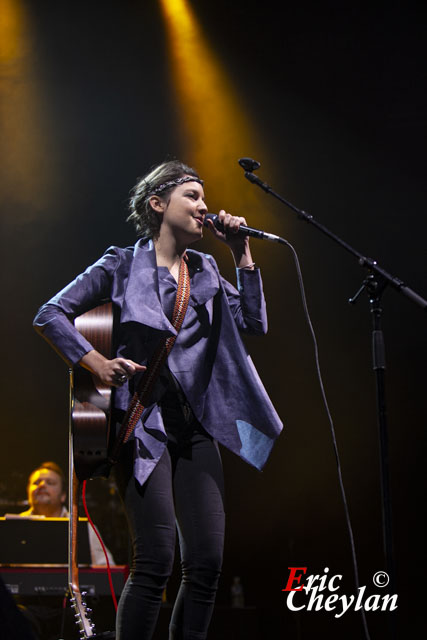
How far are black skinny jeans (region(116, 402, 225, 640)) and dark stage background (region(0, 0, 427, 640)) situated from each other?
2.94m

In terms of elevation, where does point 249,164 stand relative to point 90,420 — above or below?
above

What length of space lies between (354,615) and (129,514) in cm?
326

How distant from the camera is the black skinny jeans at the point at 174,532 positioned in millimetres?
1838

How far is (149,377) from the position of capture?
6.90 feet

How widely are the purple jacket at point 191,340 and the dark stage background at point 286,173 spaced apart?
8.52 ft

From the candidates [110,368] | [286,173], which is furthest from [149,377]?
[286,173]

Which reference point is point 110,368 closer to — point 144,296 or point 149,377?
point 149,377

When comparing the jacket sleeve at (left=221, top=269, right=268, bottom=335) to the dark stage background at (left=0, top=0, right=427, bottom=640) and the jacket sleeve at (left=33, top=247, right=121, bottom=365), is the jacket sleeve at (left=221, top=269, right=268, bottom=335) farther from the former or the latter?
the dark stage background at (left=0, top=0, right=427, bottom=640)

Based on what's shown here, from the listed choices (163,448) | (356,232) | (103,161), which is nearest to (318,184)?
(356,232)

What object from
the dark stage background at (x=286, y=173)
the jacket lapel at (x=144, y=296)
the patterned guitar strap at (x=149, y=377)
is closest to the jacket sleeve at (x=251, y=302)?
the patterned guitar strap at (x=149, y=377)

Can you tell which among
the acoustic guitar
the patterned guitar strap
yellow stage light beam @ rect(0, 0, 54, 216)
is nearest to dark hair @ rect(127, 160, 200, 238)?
the patterned guitar strap

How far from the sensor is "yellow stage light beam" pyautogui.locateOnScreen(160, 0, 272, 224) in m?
4.96

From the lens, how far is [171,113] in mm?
4973

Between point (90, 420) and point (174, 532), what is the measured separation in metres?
0.42
